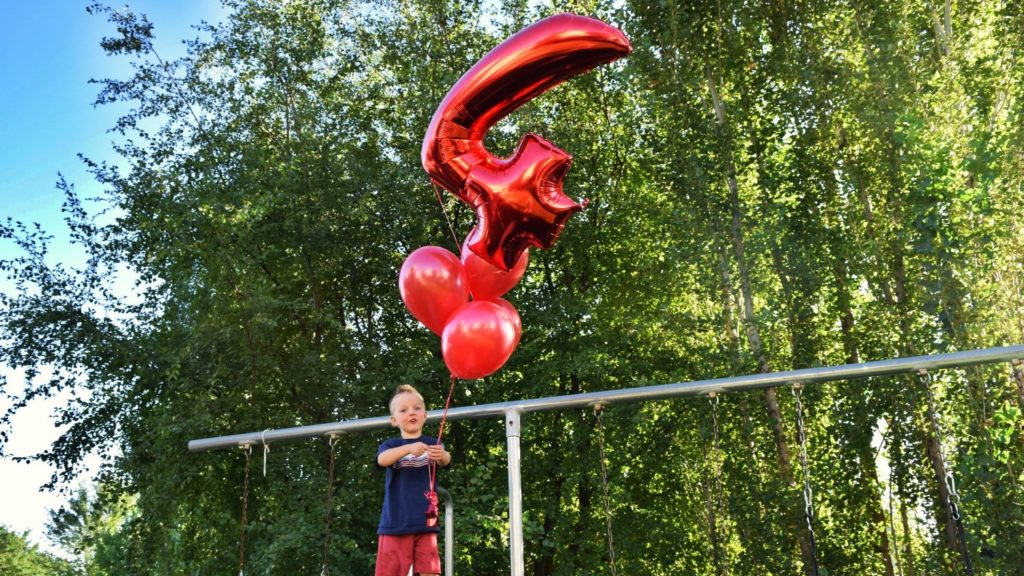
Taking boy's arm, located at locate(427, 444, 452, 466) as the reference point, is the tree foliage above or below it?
above

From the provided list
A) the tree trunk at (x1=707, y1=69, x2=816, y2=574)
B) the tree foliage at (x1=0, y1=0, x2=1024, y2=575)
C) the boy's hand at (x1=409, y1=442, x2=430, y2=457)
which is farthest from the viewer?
the tree trunk at (x1=707, y1=69, x2=816, y2=574)

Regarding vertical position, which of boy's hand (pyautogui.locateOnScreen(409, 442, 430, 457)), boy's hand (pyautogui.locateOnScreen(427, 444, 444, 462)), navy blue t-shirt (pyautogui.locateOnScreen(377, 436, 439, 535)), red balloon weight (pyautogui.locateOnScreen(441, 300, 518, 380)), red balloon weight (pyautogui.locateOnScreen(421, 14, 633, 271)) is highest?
red balloon weight (pyautogui.locateOnScreen(421, 14, 633, 271))

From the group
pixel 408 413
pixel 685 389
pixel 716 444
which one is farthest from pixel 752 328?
pixel 408 413

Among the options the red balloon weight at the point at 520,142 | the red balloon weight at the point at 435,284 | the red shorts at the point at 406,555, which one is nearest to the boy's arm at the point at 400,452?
the red shorts at the point at 406,555

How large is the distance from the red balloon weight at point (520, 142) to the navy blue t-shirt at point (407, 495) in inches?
35.3

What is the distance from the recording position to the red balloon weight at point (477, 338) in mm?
3084

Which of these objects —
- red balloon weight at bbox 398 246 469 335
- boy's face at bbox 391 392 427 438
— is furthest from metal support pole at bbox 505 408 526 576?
red balloon weight at bbox 398 246 469 335

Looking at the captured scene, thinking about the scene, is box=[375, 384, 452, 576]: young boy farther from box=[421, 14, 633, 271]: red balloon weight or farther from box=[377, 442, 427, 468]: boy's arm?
box=[421, 14, 633, 271]: red balloon weight

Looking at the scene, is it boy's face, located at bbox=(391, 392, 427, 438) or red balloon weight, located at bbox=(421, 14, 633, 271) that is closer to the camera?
red balloon weight, located at bbox=(421, 14, 633, 271)

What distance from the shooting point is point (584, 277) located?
35.2 feet

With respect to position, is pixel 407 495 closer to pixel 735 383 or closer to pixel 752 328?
pixel 735 383

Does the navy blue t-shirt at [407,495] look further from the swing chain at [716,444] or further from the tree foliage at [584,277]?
the tree foliage at [584,277]

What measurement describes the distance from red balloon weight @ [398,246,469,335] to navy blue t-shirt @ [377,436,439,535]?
1.63ft

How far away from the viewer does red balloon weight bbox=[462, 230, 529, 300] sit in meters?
3.27
